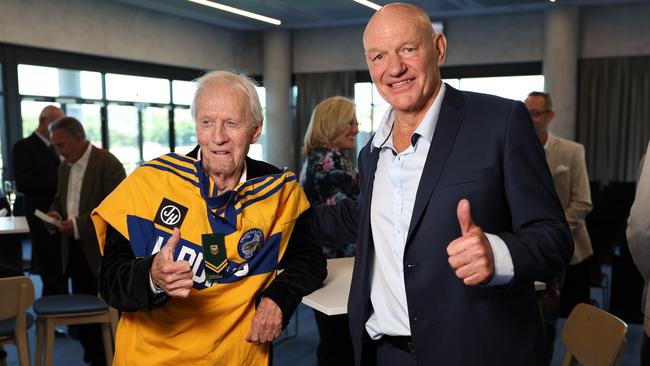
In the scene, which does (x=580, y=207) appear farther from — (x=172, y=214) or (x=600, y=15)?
(x=600, y=15)

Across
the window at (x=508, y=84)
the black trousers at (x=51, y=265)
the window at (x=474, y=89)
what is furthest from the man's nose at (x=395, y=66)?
the window at (x=508, y=84)

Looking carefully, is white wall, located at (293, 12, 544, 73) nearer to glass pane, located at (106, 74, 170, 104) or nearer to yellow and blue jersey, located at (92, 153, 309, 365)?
glass pane, located at (106, 74, 170, 104)

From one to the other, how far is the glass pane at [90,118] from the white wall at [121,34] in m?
0.92

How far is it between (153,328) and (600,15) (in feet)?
34.9

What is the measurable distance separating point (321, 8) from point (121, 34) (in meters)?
3.53

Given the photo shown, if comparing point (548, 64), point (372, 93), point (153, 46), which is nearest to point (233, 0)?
point (153, 46)

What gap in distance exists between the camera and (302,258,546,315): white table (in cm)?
A: 207

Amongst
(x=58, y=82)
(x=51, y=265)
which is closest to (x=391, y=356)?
(x=51, y=265)

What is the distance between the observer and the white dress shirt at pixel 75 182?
173 inches

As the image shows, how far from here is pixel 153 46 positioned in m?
11.2

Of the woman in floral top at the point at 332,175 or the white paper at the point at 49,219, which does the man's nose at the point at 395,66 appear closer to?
the woman in floral top at the point at 332,175

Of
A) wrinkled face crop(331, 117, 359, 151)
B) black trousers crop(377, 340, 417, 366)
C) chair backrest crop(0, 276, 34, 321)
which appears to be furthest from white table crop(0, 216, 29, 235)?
black trousers crop(377, 340, 417, 366)

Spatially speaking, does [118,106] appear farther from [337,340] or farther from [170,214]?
[170,214]

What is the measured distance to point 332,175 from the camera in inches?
124
